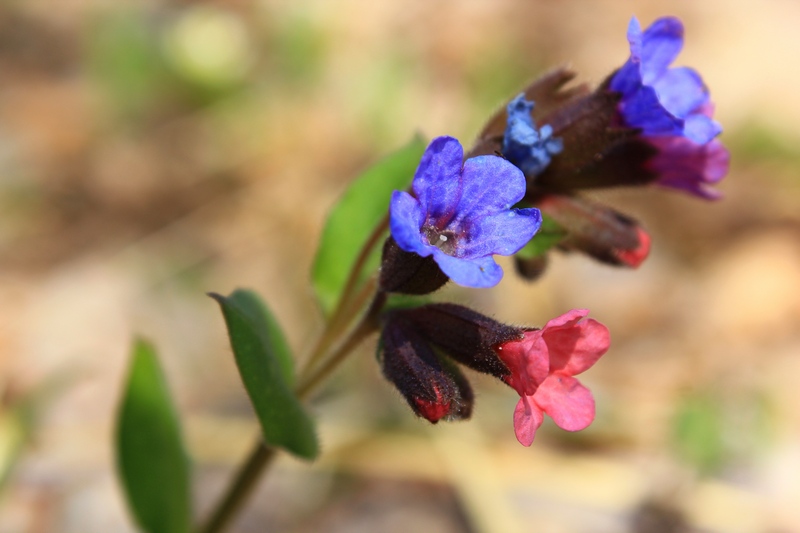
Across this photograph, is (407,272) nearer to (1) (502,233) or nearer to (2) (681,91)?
(1) (502,233)

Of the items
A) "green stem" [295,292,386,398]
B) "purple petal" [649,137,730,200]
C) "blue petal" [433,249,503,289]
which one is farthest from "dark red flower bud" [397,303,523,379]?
"purple petal" [649,137,730,200]

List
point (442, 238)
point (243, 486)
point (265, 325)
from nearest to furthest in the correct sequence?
point (442, 238) → point (265, 325) → point (243, 486)

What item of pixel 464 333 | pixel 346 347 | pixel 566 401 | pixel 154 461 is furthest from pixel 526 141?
pixel 154 461

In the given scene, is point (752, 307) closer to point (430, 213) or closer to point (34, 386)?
point (430, 213)

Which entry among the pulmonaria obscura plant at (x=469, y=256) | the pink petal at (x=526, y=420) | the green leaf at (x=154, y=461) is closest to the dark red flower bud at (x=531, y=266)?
the pulmonaria obscura plant at (x=469, y=256)

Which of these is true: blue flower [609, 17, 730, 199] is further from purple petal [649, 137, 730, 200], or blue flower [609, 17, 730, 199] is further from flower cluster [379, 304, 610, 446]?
flower cluster [379, 304, 610, 446]

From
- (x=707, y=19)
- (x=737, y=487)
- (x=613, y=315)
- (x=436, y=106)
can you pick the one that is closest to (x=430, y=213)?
(x=737, y=487)

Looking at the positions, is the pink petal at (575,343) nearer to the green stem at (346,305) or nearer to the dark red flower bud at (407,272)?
the dark red flower bud at (407,272)
